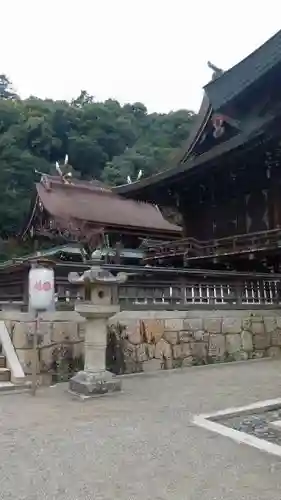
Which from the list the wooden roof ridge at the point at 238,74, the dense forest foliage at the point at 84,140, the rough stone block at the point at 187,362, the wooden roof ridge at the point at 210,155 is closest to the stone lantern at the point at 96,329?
the rough stone block at the point at 187,362

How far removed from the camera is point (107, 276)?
6492 mm

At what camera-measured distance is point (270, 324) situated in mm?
9844

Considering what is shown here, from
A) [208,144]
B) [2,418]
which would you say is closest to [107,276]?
[2,418]

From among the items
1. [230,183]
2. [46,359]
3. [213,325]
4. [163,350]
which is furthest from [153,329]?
[230,183]

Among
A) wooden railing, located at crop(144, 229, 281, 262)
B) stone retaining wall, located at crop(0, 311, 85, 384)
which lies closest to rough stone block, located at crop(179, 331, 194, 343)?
stone retaining wall, located at crop(0, 311, 85, 384)

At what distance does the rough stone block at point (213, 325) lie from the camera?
29.0 ft

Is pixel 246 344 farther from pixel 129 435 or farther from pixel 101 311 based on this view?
pixel 129 435

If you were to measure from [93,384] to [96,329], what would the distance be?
2.49 feet

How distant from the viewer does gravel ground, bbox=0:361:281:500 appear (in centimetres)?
314

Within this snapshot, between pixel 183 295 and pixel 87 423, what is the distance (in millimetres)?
4424

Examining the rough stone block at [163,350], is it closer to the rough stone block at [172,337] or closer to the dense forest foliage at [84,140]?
the rough stone block at [172,337]

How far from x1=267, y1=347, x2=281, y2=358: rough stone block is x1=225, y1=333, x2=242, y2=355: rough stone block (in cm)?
91

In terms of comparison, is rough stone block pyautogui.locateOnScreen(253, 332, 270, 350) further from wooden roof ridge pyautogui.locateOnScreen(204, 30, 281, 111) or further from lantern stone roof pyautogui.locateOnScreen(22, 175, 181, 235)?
lantern stone roof pyautogui.locateOnScreen(22, 175, 181, 235)

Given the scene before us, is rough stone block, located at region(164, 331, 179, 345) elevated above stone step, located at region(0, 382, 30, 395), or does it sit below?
above
